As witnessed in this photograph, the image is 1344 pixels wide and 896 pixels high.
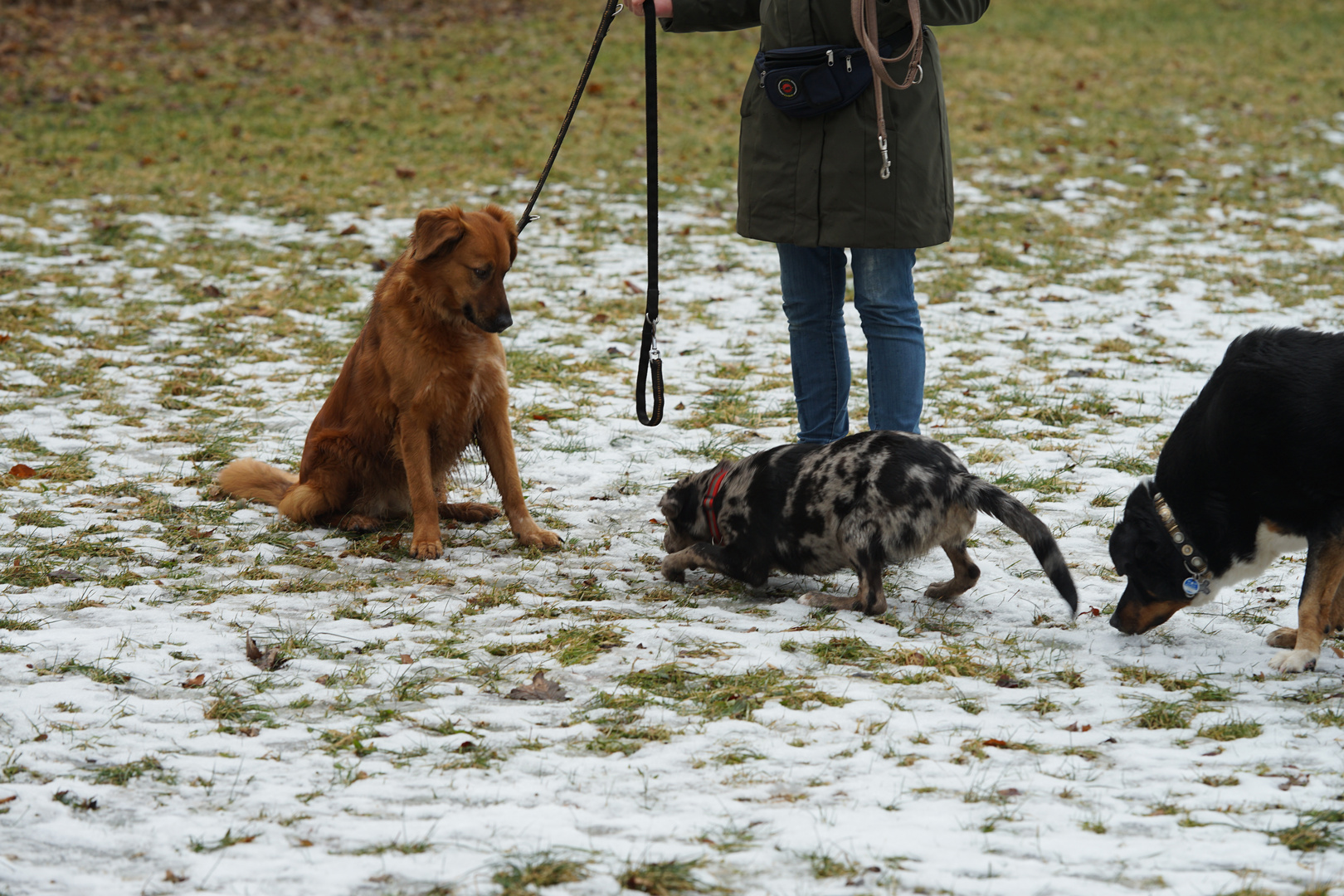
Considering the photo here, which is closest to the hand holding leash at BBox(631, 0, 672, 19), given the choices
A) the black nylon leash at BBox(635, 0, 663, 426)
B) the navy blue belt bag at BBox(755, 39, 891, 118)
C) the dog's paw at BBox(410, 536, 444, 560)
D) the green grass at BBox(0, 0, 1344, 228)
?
the black nylon leash at BBox(635, 0, 663, 426)

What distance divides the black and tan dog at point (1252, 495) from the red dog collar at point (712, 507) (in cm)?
142

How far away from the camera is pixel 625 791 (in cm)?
292

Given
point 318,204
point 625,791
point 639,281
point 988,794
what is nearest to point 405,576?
point 625,791

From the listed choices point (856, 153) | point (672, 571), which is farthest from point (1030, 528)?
point (856, 153)

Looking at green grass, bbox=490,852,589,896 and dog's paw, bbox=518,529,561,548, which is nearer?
green grass, bbox=490,852,589,896

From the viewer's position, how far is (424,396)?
15.4 ft

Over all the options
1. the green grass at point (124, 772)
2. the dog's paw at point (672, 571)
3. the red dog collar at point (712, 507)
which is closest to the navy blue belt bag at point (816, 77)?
the red dog collar at point (712, 507)

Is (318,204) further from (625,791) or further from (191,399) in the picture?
(625,791)

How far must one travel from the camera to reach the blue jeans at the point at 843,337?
4.68 meters

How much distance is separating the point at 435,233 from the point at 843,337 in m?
1.75

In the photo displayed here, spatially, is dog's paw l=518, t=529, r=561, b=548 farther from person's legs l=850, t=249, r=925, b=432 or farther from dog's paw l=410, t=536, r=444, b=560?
person's legs l=850, t=249, r=925, b=432

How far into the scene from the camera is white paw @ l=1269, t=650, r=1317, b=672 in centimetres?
367

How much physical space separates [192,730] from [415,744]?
0.63 metres

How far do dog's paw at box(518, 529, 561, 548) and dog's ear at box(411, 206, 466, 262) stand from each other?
1188mm
